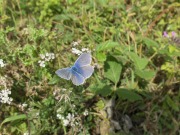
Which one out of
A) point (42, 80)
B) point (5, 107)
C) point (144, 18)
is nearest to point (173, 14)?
point (144, 18)

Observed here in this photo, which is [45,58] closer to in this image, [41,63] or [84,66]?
[41,63]

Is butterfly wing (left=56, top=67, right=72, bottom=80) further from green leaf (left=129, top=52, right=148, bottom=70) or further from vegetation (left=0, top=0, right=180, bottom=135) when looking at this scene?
green leaf (left=129, top=52, right=148, bottom=70)

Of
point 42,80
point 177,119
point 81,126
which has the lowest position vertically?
point 177,119

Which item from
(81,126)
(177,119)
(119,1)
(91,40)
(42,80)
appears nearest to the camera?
(81,126)

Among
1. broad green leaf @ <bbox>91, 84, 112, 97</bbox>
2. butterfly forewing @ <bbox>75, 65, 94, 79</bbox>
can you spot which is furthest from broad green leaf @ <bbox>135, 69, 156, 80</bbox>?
butterfly forewing @ <bbox>75, 65, 94, 79</bbox>

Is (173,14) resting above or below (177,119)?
above

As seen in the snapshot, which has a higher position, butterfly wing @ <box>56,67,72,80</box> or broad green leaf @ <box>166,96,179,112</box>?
butterfly wing @ <box>56,67,72,80</box>

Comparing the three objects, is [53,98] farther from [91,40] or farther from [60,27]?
[60,27]
